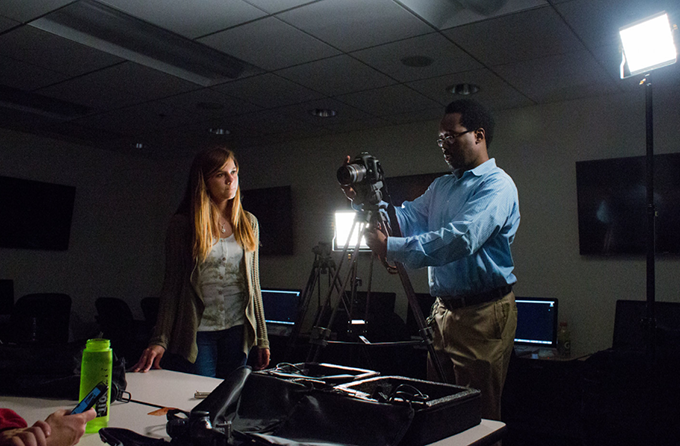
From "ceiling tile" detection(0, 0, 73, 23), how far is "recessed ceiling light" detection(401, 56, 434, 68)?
1.89 m

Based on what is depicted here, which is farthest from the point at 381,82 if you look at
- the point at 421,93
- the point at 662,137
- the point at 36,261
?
the point at 36,261

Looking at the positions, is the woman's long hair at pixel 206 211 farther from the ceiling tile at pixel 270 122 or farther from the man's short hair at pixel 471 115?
the ceiling tile at pixel 270 122

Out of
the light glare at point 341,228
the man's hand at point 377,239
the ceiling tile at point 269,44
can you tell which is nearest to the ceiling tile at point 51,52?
the ceiling tile at point 269,44

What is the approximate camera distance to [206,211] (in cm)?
197

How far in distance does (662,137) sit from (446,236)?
2.92m

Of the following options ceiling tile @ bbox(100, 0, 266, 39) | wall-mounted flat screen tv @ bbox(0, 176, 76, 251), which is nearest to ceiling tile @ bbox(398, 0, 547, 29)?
ceiling tile @ bbox(100, 0, 266, 39)

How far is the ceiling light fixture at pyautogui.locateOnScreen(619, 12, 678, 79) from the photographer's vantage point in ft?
7.30

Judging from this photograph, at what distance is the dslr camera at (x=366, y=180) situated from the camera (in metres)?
1.84

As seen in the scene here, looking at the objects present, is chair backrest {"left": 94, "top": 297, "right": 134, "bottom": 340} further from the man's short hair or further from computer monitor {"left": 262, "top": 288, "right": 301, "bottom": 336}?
the man's short hair

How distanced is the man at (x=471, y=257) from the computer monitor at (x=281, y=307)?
3.07 m

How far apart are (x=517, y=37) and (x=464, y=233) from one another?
5.99ft

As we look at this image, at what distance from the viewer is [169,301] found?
6.11ft

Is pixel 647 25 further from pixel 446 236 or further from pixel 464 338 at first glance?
pixel 464 338

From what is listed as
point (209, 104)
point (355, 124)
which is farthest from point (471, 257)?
point (355, 124)
